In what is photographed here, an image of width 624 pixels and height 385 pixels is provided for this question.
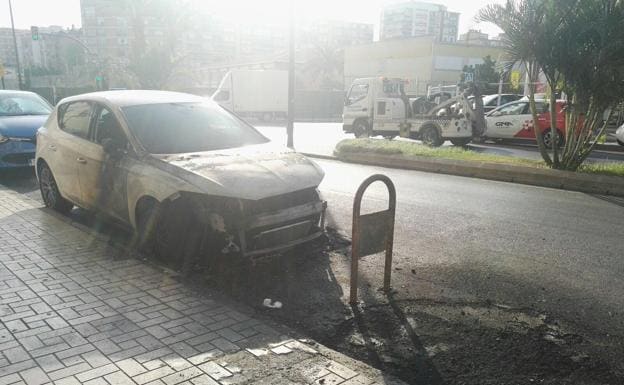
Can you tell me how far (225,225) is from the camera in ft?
14.6

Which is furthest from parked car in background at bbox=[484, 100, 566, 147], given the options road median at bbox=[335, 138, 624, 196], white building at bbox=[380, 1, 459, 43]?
white building at bbox=[380, 1, 459, 43]

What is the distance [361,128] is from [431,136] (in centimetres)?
342

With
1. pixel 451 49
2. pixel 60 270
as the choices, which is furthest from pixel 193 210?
pixel 451 49

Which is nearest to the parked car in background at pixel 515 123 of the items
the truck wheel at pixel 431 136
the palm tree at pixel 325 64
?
the truck wheel at pixel 431 136

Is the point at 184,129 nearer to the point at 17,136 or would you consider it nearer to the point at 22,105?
the point at 17,136

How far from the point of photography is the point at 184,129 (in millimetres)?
5559

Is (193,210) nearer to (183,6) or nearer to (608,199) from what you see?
(608,199)

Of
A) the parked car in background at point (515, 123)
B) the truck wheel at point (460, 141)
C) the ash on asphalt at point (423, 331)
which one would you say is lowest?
the truck wheel at point (460, 141)

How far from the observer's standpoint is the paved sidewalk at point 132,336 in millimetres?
2961

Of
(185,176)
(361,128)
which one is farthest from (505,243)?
(361,128)

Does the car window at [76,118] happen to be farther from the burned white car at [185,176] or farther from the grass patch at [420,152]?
the grass patch at [420,152]

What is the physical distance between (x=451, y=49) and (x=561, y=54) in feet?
136

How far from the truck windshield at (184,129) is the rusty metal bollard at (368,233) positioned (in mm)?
2118

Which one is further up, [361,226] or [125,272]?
[361,226]
